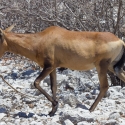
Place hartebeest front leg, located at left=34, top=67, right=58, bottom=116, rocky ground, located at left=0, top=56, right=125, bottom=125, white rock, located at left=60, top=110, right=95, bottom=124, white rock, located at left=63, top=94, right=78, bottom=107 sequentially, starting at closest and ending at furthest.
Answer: white rock, located at left=60, top=110, right=95, bottom=124
rocky ground, located at left=0, top=56, right=125, bottom=125
hartebeest front leg, located at left=34, top=67, right=58, bottom=116
white rock, located at left=63, top=94, right=78, bottom=107

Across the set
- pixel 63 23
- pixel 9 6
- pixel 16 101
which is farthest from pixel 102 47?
pixel 9 6

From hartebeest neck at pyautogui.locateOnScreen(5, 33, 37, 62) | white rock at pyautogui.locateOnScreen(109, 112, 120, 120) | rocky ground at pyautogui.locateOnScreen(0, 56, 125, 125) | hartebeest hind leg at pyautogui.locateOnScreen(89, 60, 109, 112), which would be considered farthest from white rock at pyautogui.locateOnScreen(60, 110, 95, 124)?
hartebeest neck at pyautogui.locateOnScreen(5, 33, 37, 62)

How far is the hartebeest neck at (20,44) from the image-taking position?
29.0 ft

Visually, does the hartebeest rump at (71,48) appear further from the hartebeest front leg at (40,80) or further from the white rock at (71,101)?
the white rock at (71,101)

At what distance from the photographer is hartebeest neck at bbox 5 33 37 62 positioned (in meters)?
8.85

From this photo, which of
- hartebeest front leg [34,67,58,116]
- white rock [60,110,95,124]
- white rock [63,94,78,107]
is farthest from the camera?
white rock [63,94,78,107]

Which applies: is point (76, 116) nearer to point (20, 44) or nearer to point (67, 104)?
point (67, 104)

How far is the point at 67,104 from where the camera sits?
8.85 metres

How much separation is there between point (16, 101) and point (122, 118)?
8.23 feet

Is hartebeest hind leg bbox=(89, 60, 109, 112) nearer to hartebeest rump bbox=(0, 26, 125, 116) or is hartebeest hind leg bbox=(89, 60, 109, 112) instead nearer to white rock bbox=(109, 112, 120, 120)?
hartebeest rump bbox=(0, 26, 125, 116)

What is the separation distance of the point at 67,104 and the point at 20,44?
151 cm

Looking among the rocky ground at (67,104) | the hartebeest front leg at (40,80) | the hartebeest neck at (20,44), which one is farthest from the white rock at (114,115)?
the hartebeest neck at (20,44)

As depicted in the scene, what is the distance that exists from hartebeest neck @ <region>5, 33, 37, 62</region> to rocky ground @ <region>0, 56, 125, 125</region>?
1.04 m

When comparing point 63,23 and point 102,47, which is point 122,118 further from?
point 63,23
